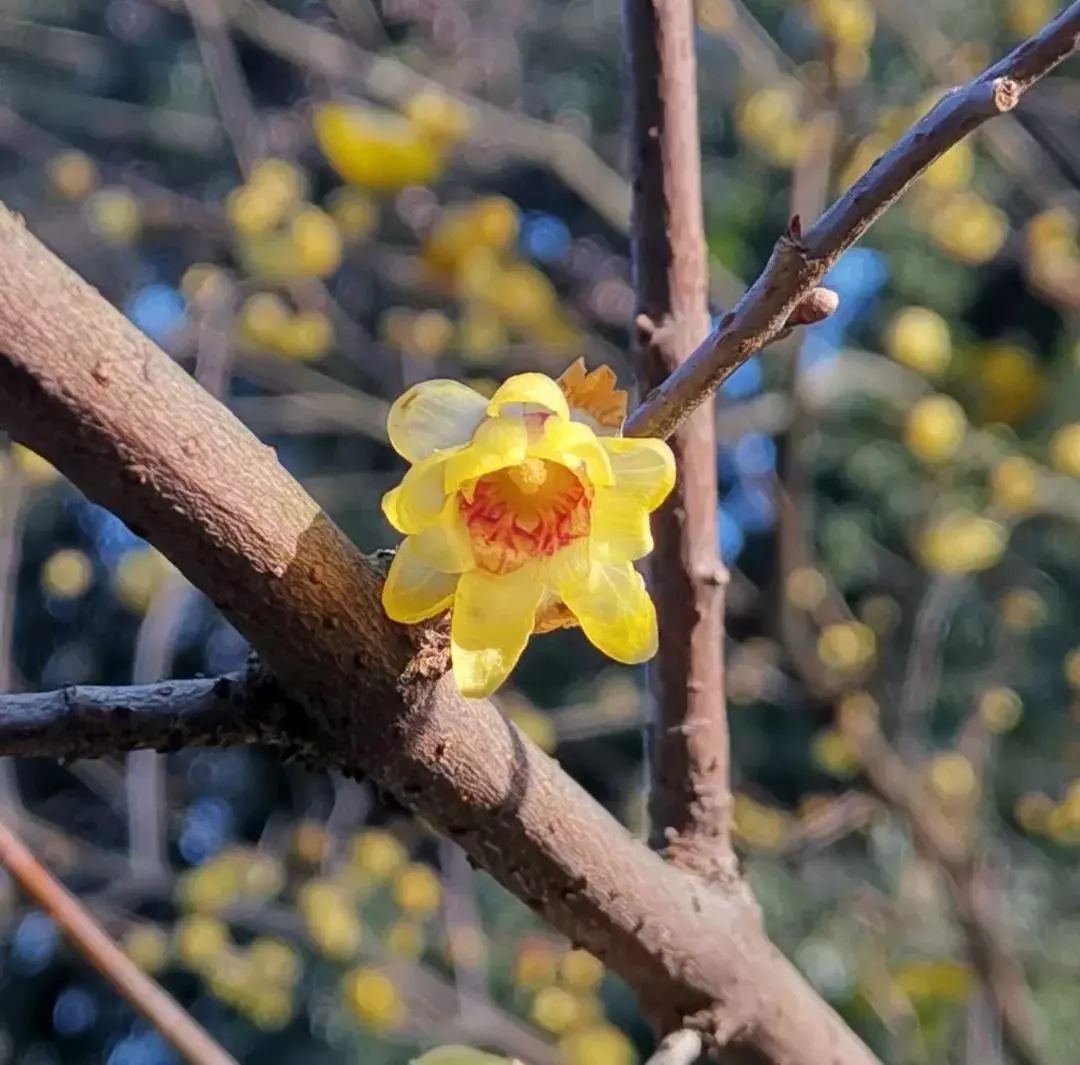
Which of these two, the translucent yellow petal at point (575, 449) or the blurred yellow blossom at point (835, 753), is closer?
the translucent yellow petal at point (575, 449)

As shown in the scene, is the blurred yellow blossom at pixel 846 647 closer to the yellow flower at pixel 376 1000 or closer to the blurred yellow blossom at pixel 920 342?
the blurred yellow blossom at pixel 920 342

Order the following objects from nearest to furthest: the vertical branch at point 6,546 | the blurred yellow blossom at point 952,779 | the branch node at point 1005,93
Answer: the branch node at point 1005,93 < the vertical branch at point 6,546 < the blurred yellow blossom at point 952,779

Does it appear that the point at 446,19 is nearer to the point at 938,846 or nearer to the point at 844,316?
the point at 844,316

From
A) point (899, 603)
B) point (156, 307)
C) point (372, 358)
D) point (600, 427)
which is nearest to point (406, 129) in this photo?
point (372, 358)

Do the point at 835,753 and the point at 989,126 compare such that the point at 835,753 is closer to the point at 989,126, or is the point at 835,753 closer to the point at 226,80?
the point at 989,126

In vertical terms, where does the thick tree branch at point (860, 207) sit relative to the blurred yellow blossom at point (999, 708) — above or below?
above

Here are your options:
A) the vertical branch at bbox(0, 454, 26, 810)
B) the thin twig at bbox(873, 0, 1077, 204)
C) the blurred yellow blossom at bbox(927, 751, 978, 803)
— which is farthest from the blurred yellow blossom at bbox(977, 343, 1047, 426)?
the vertical branch at bbox(0, 454, 26, 810)

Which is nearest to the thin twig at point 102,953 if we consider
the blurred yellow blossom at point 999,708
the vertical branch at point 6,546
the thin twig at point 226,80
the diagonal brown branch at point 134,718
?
the diagonal brown branch at point 134,718

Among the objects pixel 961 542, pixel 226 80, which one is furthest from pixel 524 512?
pixel 226 80
